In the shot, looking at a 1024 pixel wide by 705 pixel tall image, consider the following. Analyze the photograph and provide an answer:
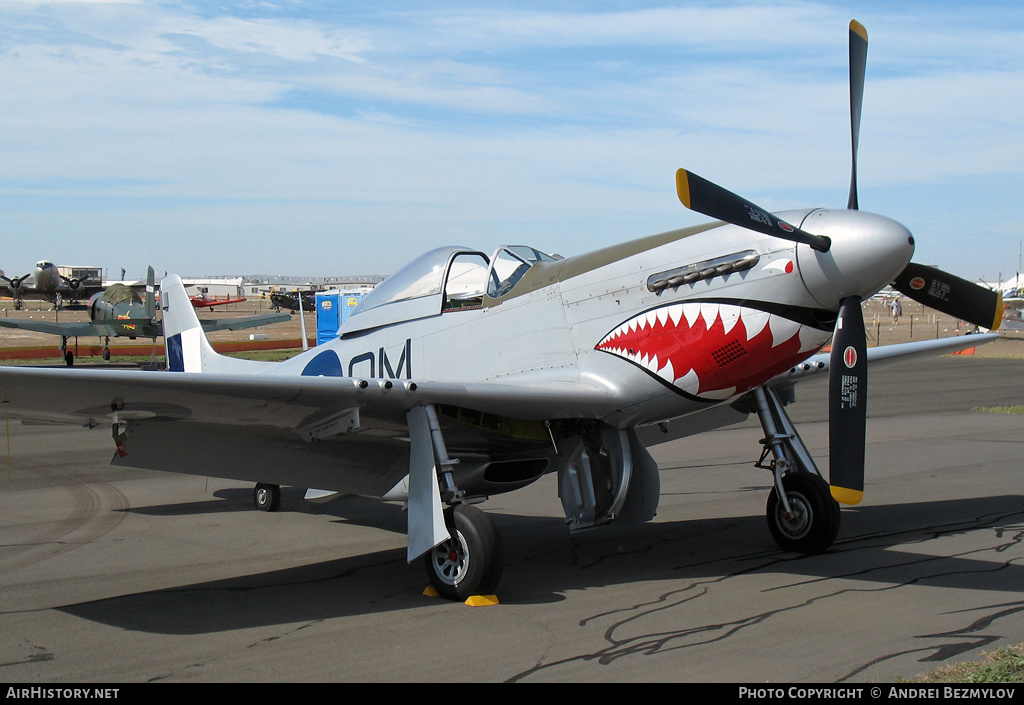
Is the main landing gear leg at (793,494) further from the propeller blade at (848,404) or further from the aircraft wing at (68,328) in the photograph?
the aircraft wing at (68,328)

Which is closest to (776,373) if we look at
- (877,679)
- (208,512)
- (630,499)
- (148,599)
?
(630,499)

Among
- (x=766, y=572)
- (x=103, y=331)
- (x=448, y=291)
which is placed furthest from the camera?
(x=103, y=331)

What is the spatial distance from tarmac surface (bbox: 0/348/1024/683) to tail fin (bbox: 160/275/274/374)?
60.9 inches

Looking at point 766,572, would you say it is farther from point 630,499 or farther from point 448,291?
point 448,291

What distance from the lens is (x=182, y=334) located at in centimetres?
999

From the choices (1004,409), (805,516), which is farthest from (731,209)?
(1004,409)

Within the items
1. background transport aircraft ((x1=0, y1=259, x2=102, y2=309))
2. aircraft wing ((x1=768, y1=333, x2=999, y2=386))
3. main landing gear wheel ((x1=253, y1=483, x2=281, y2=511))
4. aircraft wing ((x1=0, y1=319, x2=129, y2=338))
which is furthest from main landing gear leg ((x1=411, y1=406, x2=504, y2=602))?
background transport aircraft ((x1=0, y1=259, x2=102, y2=309))

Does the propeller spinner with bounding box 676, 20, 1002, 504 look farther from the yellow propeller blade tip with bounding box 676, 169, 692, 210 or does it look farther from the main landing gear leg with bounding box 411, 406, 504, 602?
the main landing gear leg with bounding box 411, 406, 504, 602

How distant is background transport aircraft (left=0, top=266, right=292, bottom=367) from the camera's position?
30.4 metres

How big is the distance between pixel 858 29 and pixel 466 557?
15.7 feet

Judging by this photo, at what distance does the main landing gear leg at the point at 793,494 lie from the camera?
6578mm

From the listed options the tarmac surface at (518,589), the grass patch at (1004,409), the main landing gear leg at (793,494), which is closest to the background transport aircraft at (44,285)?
the tarmac surface at (518,589)

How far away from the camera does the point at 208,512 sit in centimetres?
908
